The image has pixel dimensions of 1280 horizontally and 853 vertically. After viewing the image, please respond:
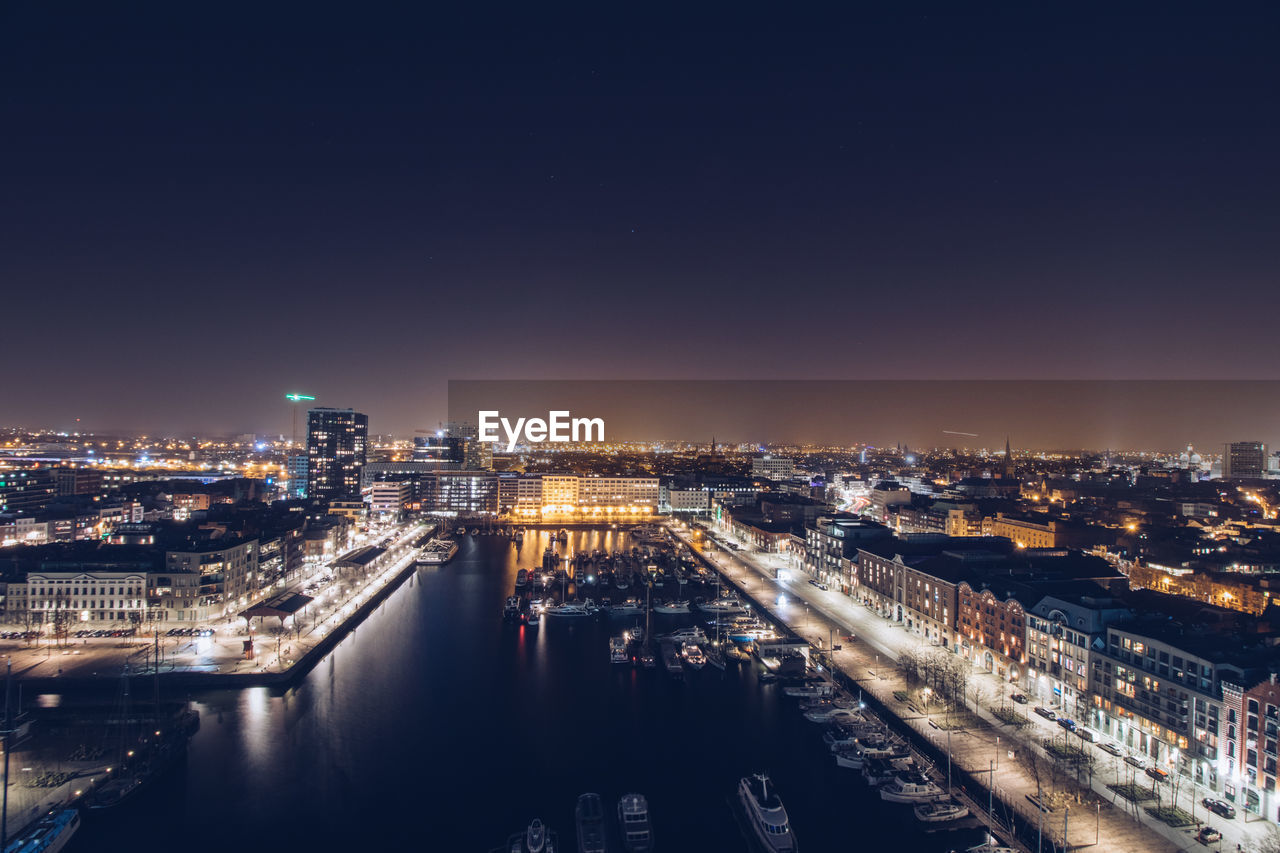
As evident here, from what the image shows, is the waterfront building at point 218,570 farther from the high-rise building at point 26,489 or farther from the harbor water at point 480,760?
the high-rise building at point 26,489

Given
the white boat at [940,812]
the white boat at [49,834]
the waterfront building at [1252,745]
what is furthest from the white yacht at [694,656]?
the white boat at [49,834]

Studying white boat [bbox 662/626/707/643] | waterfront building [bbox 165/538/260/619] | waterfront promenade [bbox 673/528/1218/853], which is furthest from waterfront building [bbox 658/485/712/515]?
waterfront building [bbox 165/538/260/619]

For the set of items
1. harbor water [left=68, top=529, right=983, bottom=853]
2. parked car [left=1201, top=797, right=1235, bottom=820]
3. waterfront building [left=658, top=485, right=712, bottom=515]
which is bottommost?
harbor water [left=68, top=529, right=983, bottom=853]

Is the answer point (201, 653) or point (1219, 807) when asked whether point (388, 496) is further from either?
point (1219, 807)

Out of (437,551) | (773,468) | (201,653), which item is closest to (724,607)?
(201,653)

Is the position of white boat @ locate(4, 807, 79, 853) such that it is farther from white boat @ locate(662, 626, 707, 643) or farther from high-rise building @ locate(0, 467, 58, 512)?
high-rise building @ locate(0, 467, 58, 512)
